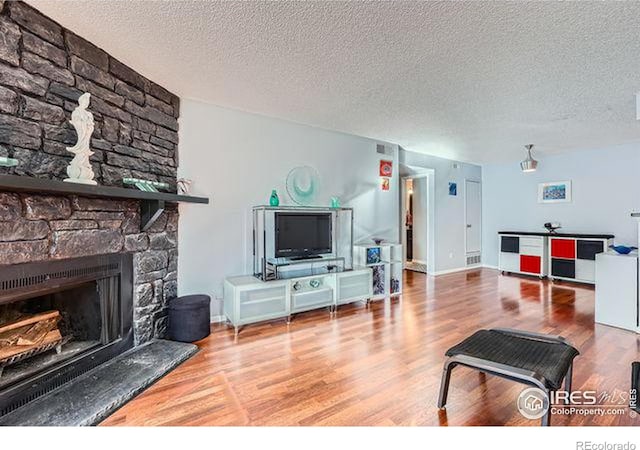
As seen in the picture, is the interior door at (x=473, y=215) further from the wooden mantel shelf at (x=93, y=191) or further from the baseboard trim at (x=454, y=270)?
the wooden mantel shelf at (x=93, y=191)

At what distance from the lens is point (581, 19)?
1.86m

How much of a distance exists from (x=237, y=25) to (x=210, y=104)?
1.41 meters

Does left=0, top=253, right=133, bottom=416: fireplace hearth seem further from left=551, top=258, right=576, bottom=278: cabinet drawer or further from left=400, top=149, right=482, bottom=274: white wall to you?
left=551, top=258, right=576, bottom=278: cabinet drawer

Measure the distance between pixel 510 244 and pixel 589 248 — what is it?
3.80 ft

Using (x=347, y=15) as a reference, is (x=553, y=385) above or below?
below

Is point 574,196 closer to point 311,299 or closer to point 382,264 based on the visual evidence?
point 382,264

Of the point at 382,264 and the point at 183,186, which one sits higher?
the point at 183,186

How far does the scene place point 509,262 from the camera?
5945 mm

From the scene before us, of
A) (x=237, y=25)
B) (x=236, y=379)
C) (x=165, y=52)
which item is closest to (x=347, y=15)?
(x=237, y=25)

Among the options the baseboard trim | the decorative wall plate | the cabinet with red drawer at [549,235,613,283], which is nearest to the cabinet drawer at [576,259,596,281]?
the cabinet with red drawer at [549,235,613,283]

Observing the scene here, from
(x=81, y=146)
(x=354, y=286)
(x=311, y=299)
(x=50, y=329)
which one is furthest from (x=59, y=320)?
(x=354, y=286)

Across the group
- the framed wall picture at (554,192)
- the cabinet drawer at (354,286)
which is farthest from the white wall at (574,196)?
the cabinet drawer at (354,286)

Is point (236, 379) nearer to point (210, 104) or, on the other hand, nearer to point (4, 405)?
point (4, 405)

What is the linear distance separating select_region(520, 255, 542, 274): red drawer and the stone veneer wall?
5.78 metres
